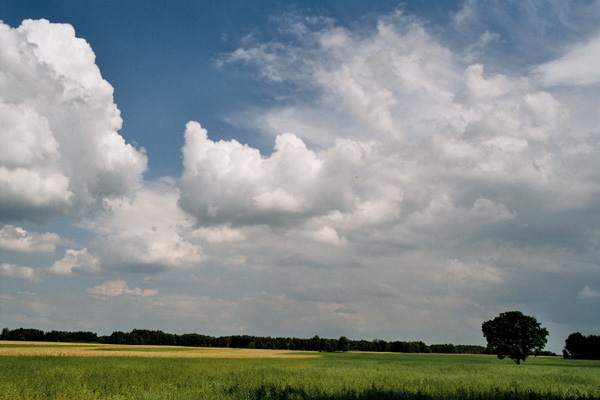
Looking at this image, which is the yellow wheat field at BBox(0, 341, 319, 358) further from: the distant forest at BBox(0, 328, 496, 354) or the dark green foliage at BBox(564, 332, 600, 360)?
the dark green foliage at BBox(564, 332, 600, 360)

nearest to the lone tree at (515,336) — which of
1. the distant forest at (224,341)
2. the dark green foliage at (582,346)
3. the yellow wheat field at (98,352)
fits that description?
the yellow wheat field at (98,352)

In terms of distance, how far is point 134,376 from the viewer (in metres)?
31.2

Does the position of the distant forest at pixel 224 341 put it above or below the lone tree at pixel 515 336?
below

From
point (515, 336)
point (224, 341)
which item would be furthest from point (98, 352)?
point (224, 341)

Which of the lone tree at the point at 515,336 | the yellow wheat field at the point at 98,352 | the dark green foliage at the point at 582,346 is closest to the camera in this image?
the yellow wheat field at the point at 98,352

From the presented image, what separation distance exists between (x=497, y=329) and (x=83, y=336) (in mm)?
156973

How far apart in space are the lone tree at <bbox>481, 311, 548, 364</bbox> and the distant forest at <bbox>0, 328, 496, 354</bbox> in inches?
3614

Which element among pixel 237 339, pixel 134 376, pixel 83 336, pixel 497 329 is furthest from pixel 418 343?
pixel 134 376

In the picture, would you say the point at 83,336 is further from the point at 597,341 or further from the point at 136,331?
the point at 597,341

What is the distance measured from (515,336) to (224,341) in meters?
146

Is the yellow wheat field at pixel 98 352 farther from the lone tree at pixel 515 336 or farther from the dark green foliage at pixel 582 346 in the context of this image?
the dark green foliage at pixel 582 346

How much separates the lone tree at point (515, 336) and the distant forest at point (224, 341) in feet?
301

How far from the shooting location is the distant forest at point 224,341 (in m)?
151

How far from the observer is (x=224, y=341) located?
623ft
